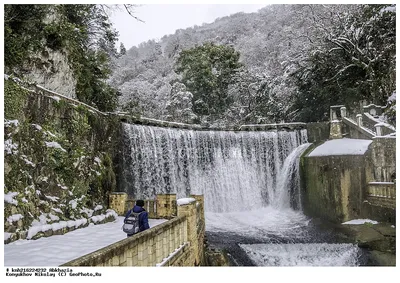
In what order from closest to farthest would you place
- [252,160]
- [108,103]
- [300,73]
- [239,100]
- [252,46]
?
[108,103] → [252,160] → [300,73] → [239,100] → [252,46]

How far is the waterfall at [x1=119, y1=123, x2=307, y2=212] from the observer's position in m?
13.1

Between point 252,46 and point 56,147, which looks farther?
point 252,46

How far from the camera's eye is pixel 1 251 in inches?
187

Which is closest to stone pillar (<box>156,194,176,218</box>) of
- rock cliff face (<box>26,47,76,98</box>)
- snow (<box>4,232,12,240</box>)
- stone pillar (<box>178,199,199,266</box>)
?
stone pillar (<box>178,199,199,266</box>)

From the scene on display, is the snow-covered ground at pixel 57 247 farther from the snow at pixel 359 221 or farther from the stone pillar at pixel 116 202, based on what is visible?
the snow at pixel 359 221

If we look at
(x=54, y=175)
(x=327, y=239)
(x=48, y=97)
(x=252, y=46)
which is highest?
(x=252, y=46)

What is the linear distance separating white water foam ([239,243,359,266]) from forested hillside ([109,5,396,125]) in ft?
26.3

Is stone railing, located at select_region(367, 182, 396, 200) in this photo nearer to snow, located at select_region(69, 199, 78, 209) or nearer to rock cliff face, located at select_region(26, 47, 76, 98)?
snow, located at select_region(69, 199, 78, 209)

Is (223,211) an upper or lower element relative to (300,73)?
lower

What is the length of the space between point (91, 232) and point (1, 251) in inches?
89.7

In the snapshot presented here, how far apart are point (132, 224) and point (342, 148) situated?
998cm

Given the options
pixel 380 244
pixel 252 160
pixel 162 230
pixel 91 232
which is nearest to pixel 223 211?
pixel 252 160

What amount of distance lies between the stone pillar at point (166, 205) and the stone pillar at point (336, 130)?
9.36 metres
